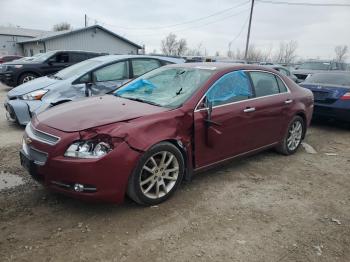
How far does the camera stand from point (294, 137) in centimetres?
579

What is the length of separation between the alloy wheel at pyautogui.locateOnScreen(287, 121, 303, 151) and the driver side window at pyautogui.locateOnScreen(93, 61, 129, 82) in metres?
3.77

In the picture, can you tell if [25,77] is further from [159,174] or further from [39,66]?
[159,174]

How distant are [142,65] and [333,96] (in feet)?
14.4

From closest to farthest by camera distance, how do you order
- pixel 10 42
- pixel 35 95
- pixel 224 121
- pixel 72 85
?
pixel 224 121 → pixel 35 95 → pixel 72 85 → pixel 10 42

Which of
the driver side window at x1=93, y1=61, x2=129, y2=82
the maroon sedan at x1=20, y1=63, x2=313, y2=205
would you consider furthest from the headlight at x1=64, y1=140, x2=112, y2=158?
the driver side window at x1=93, y1=61, x2=129, y2=82

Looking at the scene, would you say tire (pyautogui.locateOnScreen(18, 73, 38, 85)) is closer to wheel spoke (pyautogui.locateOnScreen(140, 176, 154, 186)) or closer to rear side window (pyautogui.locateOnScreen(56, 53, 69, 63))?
rear side window (pyautogui.locateOnScreen(56, 53, 69, 63))

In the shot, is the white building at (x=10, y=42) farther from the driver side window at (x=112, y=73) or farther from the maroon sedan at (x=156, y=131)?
the maroon sedan at (x=156, y=131)

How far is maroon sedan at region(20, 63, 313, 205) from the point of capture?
3.24 meters

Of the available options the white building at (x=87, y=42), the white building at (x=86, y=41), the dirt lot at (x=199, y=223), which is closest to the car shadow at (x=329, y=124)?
the dirt lot at (x=199, y=223)

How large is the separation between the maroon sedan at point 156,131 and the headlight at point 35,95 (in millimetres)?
2702

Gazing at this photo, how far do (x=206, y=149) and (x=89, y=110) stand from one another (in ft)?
4.71

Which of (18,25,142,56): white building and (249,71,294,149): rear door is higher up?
(18,25,142,56): white building

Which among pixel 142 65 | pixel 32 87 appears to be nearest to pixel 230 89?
pixel 142 65

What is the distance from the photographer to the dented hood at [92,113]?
3.43 m
